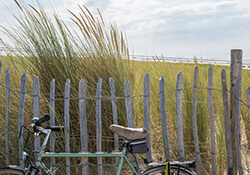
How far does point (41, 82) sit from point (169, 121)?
1.94m

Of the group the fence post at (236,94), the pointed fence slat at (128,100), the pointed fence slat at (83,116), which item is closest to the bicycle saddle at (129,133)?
the pointed fence slat at (128,100)

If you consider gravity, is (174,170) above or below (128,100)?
below

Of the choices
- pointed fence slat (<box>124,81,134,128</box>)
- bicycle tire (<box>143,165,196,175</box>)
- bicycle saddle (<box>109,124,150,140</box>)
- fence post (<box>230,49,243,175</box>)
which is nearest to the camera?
bicycle saddle (<box>109,124,150,140</box>)

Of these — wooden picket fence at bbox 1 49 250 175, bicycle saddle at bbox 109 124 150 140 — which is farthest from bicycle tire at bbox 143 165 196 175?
bicycle saddle at bbox 109 124 150 140

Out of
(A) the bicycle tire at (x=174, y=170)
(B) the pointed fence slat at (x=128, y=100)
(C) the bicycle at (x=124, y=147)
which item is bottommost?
(A) the bicycle tire at (x=174, y=170)

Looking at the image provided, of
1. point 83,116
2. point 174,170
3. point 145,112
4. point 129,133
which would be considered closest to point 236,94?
point 145,112

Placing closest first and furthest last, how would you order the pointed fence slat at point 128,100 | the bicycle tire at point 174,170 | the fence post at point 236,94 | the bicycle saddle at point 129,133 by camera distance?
the bicycle saddle at point 129,133 < the bicycle tire at point 174,170 < the pointed fence slat at point 128,100 < the fence post at point 236,94

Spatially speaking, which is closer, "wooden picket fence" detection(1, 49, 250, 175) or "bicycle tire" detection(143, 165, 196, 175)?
"bicycle tire" detection(143, 165, 196, 175)

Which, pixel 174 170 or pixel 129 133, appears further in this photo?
pixel 174 170

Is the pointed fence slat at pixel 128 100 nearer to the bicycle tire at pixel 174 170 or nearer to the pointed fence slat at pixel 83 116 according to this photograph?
the pointed fence slat at pixel 83 116

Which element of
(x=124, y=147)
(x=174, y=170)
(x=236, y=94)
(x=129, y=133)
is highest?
(x=236, y=94)

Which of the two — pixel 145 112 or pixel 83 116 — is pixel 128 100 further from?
pixel 83 116

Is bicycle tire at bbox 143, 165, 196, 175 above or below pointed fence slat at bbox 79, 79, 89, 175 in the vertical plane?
below

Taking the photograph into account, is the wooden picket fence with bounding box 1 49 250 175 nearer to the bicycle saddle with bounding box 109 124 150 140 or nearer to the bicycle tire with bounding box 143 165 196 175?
the bicycle tire with bounding box 143 165 196 175
